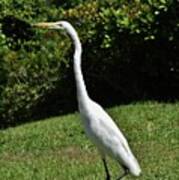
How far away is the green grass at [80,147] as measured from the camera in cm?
830

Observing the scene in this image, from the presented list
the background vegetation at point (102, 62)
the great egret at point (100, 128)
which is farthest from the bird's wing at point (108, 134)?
the background vegetation at point (102, 62)

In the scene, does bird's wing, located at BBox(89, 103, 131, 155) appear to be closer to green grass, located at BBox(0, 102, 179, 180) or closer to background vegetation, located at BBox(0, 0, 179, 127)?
green grass, located at BBox(0, 102, 179, 180)

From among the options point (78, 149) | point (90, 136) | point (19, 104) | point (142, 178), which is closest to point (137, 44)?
point (19, 104)

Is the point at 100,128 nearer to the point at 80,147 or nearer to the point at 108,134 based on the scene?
the point at 108,134

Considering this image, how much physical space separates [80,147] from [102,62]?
2.83m

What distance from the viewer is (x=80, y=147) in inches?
374

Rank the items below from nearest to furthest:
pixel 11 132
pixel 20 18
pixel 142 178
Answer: pixel 142 178, pixel 11 132, pixel 20 18

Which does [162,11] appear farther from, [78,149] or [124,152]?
[124,152]

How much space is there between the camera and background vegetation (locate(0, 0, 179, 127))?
38.8ft

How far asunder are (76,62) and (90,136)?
1.89 feet

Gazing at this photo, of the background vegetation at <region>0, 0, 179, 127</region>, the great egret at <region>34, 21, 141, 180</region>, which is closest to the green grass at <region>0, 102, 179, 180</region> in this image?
the background vegetation at <region>0, 0, 179, 127</region>

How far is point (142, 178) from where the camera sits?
784 cm

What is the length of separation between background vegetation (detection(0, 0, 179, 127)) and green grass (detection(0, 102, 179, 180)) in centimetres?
73

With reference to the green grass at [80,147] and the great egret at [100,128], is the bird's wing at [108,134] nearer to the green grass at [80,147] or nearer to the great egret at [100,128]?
the great egret at [100,128]
